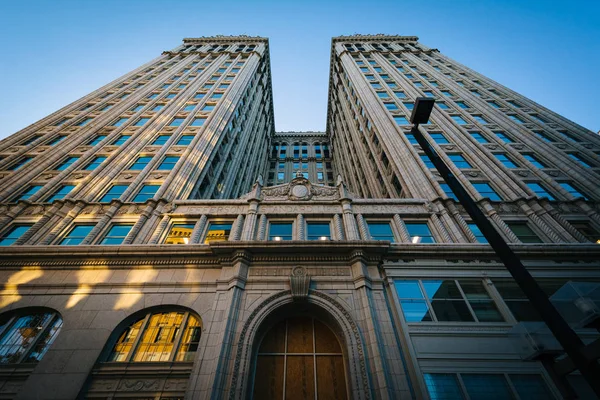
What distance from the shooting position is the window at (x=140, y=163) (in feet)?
73.8

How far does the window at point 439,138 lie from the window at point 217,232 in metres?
21.9

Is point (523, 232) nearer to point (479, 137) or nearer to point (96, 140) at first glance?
point (479, 137)

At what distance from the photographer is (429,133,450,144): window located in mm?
25978

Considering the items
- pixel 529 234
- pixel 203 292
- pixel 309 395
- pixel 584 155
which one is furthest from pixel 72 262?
pixel 584 155

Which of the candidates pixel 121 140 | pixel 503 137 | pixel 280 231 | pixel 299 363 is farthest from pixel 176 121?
pixel 503 137

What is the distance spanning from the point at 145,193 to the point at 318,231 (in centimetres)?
1387

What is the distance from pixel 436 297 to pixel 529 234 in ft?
32.4

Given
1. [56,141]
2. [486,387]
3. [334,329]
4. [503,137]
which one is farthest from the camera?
[56,141]

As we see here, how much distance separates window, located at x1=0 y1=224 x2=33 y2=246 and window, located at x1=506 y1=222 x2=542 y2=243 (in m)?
32.4

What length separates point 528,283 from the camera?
5.19 metres

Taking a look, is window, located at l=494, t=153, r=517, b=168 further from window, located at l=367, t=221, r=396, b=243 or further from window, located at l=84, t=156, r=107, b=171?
window, located at l=84, t=156, r=107, b=171

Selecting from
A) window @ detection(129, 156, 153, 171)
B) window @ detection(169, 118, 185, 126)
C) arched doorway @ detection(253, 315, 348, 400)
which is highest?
window @ detection(169, 118, 185, 126)

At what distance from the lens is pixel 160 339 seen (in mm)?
11641

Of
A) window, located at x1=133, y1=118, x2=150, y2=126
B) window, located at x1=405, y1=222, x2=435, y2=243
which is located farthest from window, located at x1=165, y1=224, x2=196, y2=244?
window, located at x1=133, y1=118, x2=150, y2=126
